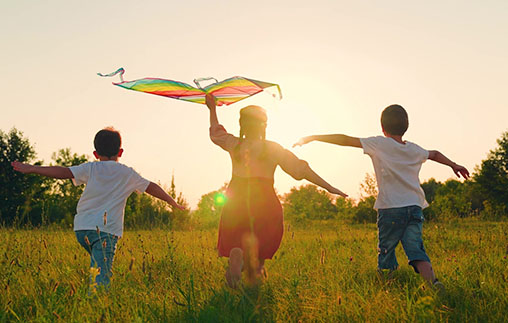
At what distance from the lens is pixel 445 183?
62781 millimetres

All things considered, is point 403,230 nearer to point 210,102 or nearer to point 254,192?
point 254,192

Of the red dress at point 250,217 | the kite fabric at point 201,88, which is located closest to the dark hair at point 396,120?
the kite fabric at point 201,88

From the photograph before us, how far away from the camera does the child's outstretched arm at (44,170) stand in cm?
386

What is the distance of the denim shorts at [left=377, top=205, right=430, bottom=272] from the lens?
418 cm

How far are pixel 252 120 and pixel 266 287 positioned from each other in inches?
70.8

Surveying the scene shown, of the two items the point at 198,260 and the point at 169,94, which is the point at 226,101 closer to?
the point at 169,94

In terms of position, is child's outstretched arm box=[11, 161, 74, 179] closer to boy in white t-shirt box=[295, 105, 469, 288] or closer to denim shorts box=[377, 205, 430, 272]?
boy in white t-shirt box=[295, 105, 469, 288]

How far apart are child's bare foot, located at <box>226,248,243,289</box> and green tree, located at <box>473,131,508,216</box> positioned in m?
46.0

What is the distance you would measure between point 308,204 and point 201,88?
117ft

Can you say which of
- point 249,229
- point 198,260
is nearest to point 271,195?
point 249,229

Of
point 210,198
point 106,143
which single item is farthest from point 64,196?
point 106,143

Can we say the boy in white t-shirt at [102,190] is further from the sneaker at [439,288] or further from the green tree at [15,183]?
the green tree at [15,183]

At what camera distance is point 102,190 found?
425cm

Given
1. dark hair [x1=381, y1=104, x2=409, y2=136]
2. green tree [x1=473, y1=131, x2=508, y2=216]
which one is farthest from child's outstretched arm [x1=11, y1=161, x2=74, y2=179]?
green tree [x1=473, y1=131, x2=508, y2=216]
